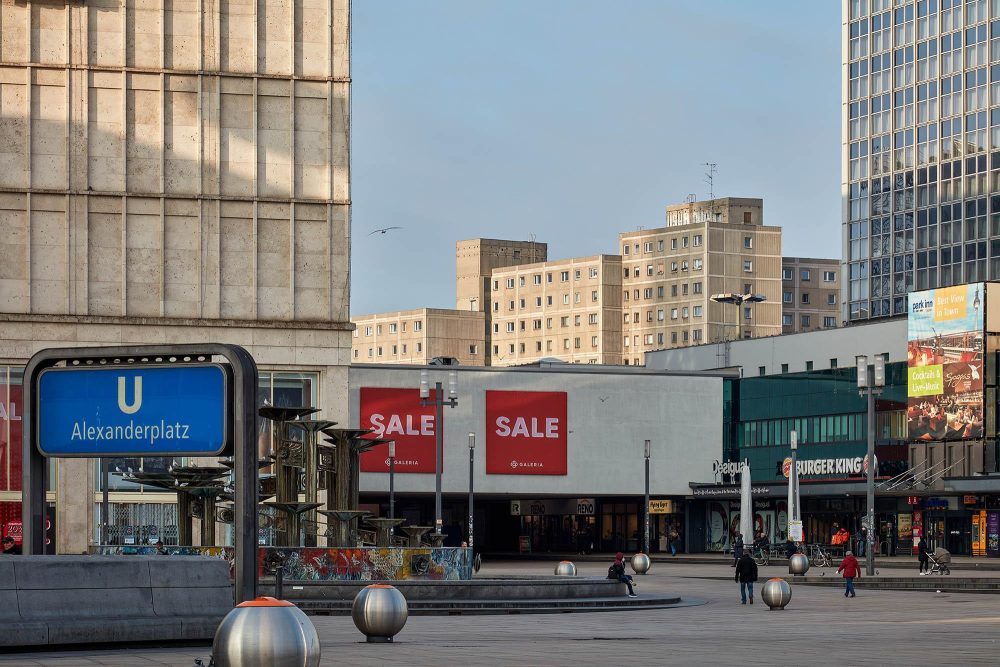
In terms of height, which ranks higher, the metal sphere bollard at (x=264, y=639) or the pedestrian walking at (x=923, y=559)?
the metal sphere bollard at (x=264, y=639)

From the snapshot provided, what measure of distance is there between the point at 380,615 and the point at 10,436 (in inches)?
1596

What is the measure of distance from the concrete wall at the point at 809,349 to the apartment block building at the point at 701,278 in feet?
249

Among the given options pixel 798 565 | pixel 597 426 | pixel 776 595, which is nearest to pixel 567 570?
pixel 798 565

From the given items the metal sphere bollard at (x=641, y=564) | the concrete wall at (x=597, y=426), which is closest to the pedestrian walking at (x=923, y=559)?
the metal sphere bollard at (x=641, y=564)

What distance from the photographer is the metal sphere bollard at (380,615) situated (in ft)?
81.3

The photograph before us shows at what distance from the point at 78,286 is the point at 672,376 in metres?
37.7

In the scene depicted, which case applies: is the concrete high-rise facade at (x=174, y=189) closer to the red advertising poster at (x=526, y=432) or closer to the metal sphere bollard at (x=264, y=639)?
the red advertising poster at (x=526, y=432)

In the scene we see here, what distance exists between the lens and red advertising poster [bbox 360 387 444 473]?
273 ft

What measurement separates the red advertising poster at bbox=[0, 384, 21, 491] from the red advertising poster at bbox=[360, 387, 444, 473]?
901 inches

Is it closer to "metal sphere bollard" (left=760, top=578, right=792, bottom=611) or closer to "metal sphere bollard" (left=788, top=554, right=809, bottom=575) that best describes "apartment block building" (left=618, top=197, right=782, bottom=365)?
"metal sphere bollard" (left=788, top=554, right=809, bottom=575)

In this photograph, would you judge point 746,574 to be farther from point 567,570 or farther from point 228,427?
point 228,427

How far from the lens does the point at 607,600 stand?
39.9m

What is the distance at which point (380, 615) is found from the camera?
81.1 feet

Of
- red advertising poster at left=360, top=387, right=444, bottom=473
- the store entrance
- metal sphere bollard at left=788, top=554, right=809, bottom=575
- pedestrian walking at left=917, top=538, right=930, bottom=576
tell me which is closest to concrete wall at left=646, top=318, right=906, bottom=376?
the store entrance
